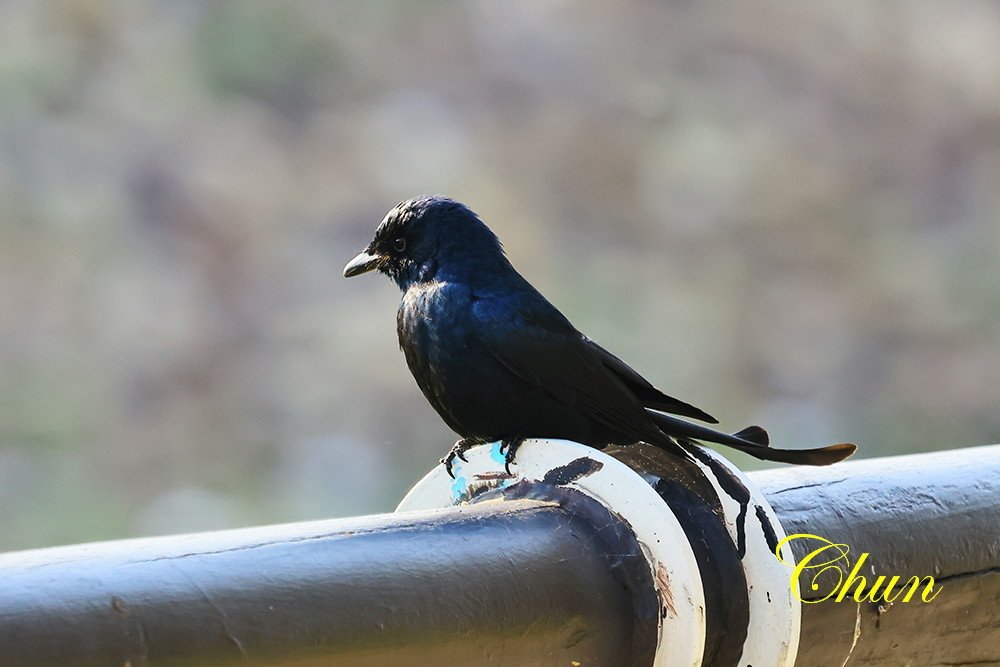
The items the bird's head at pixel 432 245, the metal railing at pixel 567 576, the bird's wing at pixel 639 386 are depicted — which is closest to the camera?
the metal railing at pixel 567 576

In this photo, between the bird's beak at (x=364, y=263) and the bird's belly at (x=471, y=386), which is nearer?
the bird's belly at (x=471, y=386)

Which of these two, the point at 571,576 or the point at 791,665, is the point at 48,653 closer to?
the point at 571,576

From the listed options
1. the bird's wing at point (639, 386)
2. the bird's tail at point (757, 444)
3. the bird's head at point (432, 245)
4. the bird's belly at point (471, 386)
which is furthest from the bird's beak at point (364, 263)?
the bird's tail at point (757, 444)

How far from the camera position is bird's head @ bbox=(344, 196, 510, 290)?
2.34 m

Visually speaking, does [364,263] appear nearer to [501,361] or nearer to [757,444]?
[501,361]

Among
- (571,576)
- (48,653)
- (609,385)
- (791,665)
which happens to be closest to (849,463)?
(791,665)

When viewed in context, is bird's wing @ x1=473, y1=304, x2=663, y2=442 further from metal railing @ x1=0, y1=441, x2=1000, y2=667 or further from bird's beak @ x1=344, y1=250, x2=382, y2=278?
metal railing @ x1=0, y1=441, x2=1000, y2=667

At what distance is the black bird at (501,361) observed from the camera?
2.13m

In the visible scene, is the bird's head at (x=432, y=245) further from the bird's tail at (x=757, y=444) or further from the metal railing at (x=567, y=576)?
the metal railing at (x=567, y=576)

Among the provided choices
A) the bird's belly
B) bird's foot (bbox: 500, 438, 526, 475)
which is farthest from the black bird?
bird's foot (bbox: 500, 438, 526, 475)

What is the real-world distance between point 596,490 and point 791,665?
201 mm

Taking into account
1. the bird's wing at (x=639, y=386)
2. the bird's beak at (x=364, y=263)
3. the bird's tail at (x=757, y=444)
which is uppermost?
the bird's beak at (x=364, y=263)

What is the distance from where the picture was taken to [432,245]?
7.81ft

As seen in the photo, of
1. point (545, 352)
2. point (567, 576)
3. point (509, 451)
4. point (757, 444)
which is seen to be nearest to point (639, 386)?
point (545, 352)
